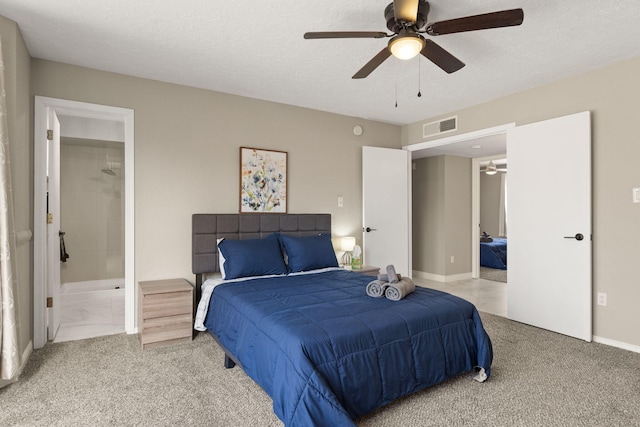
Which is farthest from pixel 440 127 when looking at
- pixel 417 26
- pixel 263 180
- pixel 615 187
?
pixel 417 26

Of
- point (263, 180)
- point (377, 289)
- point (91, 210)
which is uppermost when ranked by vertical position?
point (263, 180)

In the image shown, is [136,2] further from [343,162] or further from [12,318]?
[343,162]

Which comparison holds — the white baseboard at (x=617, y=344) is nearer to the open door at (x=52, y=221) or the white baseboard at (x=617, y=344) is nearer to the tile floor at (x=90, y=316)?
the tile floor at (x=90, y=316)

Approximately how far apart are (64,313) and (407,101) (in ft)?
15.9

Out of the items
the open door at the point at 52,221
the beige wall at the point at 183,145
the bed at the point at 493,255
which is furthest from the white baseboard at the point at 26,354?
the bed at the point at 493,255

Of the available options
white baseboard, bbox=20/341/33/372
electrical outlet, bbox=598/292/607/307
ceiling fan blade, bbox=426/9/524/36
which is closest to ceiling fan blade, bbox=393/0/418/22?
ceiling fan blade, bbox=426/9/524/36

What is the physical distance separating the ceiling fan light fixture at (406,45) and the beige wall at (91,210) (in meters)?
5.09

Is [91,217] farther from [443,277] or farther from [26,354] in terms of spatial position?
[443,277]

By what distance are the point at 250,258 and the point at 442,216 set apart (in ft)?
13.3

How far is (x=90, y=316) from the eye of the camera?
4199 millimetres

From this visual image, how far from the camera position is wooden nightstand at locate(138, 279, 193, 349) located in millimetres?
3199

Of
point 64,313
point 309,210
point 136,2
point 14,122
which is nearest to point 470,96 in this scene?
point 309,210

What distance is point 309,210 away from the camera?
4.72m

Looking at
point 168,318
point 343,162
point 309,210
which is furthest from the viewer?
point 343,162
